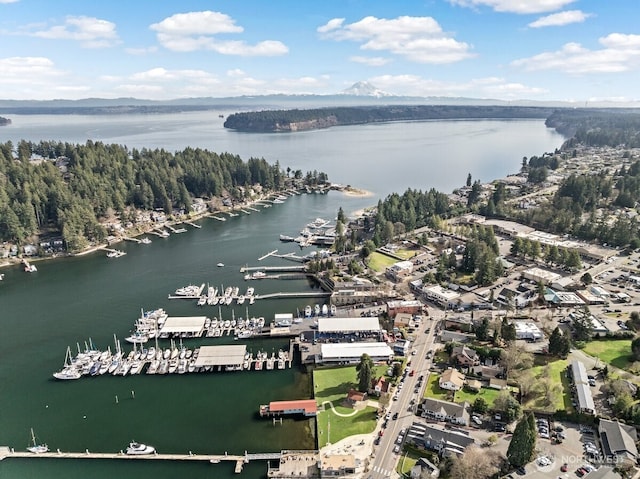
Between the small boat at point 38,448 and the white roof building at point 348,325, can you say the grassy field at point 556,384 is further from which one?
the small boat at point 38,448

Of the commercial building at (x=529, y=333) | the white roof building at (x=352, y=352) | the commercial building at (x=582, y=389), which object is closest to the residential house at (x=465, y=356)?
the white roof building at (x=352, y=352)

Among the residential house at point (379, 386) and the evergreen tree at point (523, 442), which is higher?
the evergreen tree at point (523, 442)

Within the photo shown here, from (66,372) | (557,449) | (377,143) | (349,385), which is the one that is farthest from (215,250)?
(377,143)

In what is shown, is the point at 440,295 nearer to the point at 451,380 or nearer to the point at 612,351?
the point at 451,380

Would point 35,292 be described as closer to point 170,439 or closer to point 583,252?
point 170,439

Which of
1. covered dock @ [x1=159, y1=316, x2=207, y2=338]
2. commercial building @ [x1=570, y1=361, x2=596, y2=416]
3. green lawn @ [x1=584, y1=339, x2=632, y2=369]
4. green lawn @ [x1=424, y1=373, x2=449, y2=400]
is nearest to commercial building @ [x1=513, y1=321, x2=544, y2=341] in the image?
green lawn @ [x1=584, y1=339, x2=632, y2=369]

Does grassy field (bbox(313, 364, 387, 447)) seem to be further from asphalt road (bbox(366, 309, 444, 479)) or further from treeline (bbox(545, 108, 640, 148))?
treeline (bbox(545, 108, 640, 148))

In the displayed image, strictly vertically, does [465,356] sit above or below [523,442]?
below

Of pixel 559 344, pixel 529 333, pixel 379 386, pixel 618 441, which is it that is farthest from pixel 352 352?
pixel 618 441
